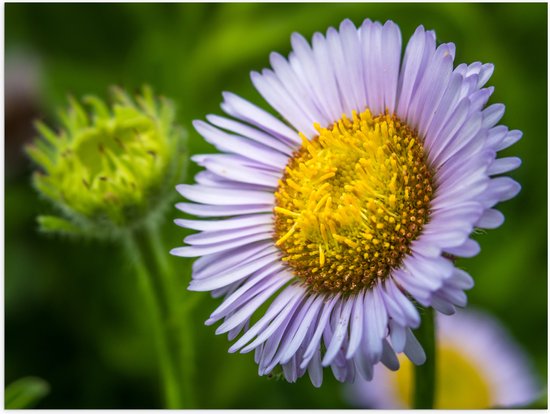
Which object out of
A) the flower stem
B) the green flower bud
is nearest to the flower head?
the flower stem

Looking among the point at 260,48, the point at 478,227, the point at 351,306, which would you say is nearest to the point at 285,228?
the point at 351,306

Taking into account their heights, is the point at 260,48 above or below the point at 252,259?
above

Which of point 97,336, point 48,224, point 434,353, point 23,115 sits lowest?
point 434,353

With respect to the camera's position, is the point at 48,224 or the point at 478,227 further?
the point at 48,224

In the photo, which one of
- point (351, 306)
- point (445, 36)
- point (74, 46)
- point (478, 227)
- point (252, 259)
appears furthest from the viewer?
point (74, 46)

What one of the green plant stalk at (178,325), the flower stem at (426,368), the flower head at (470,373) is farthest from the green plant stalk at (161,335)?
the flower head at (470,373)

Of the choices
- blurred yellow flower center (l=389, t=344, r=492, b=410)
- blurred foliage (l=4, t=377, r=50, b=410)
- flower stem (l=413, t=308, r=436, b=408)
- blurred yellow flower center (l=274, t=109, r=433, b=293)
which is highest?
blurred yellow flower center (l=274, t=109, r=433, b=293)

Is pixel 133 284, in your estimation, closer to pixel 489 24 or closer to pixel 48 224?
pixel 48 224

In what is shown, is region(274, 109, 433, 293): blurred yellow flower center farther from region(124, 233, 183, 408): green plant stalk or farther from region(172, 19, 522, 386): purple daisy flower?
region(124, 233, 183, 408): green plant stalk
